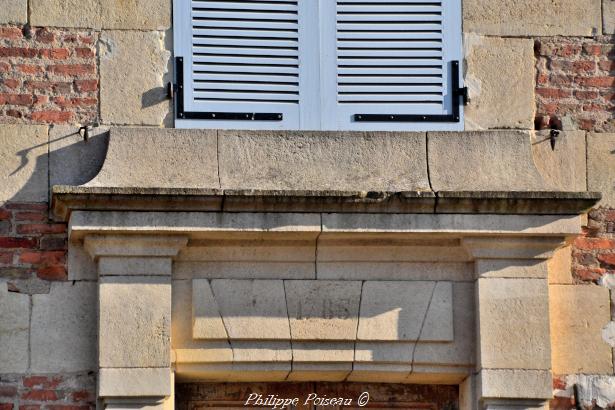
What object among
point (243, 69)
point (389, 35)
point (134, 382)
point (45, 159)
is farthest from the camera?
point (389, 35)

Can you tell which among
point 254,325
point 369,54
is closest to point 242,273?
point 254,325

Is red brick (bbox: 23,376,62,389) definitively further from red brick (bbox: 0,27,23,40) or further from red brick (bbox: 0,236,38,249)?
red brick (bbox: 0,27,23,40)

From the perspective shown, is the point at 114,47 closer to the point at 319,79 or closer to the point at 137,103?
the point at 137,103

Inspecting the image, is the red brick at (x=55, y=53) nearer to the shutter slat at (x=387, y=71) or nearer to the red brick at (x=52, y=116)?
the red brick at (x=52, y=116)

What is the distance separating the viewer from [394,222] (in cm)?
855

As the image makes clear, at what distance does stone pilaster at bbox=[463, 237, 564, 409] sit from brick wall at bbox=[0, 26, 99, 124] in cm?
213

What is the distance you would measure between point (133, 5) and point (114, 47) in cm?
25

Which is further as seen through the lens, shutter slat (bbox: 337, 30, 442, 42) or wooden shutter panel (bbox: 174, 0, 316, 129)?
shutter slat (bbox: 337, 30, 442, 42)

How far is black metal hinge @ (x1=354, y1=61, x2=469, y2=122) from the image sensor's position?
8930 mm

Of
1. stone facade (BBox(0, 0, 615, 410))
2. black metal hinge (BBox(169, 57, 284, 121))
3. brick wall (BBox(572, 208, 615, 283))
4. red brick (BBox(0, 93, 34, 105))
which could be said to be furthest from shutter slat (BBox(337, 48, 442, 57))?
red brick (BBox(0, 93, 34, 105))

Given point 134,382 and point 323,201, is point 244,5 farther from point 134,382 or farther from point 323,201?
point 134,382

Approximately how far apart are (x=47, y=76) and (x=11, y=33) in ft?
0.99

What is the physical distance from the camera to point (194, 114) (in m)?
8.84

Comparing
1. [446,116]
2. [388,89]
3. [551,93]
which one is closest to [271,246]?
[388,89]
